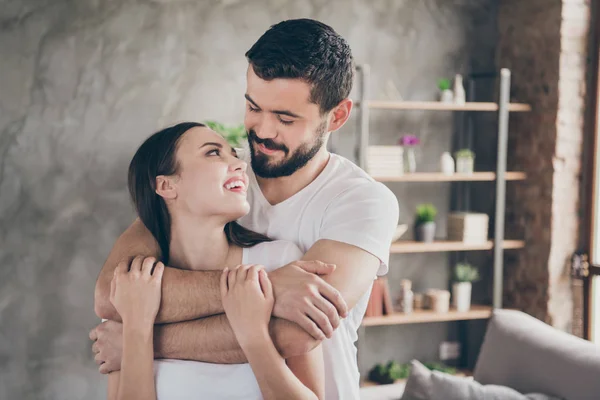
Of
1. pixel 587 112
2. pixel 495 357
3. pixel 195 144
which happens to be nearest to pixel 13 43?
pixel 195 144

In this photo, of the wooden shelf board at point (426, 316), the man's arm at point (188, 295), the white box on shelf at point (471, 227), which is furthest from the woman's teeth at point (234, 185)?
the white box on shelf at point (471, 227)

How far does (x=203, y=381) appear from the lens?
152 cm

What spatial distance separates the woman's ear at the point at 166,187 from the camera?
1.67 m

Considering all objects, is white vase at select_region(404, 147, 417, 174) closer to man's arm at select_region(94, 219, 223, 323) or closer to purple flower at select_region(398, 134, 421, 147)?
purple flower at select_region(398, 134, 421, 147)

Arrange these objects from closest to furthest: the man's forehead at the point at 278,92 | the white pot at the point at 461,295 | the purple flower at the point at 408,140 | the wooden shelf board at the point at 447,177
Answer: the man's forehead at the point at 278,92 → the wooden shelf board at the point at 447,177 → the purple flower at the point at 408,140 → the white pot at the point at 461,295

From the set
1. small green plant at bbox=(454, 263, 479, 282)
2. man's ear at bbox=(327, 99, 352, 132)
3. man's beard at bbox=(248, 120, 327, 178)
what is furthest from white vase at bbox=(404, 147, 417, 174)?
man's beard at bbox=(248, 120, 327, 178)

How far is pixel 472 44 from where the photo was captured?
4.89 m

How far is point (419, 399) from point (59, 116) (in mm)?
2599

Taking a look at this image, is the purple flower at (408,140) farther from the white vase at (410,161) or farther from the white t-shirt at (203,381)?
the white t-shirt at (203,381)

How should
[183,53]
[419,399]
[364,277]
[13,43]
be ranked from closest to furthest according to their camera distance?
[364,277]
[419,399]
[13,43]
[183,53]

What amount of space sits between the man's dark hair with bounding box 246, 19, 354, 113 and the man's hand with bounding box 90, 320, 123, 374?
0.68 metres

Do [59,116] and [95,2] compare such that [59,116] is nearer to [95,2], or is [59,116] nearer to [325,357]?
[95,2]

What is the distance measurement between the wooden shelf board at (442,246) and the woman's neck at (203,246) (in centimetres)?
266

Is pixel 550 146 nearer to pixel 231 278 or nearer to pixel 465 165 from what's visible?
pixel 465 165
